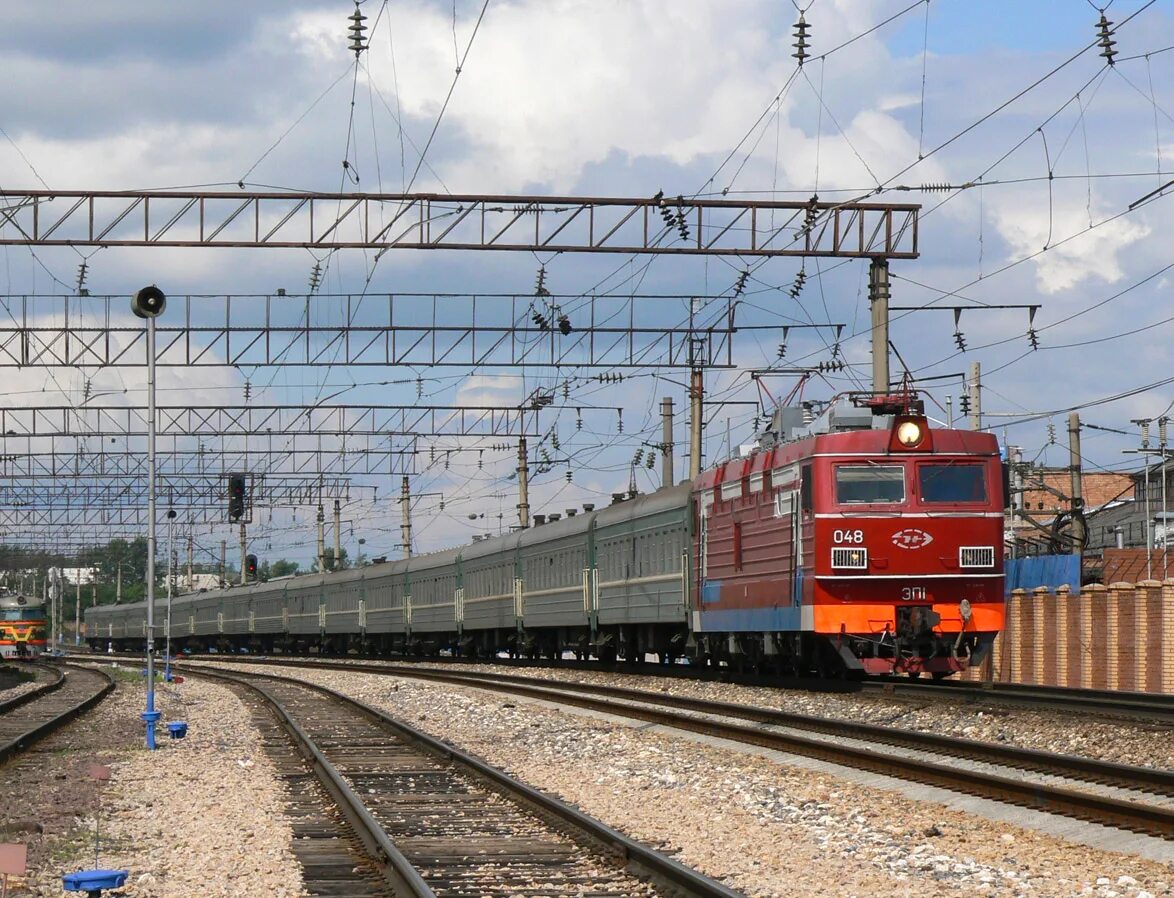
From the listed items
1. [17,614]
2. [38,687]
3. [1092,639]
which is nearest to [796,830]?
[1092,639]

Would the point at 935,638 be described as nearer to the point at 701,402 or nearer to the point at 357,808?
the point at 357,808

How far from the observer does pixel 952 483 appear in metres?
23.8

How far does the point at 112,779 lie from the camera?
52.9 feet

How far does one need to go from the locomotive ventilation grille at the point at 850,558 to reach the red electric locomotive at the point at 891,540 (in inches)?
0.5

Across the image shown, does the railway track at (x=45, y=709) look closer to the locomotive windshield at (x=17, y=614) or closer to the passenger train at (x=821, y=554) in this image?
the passenger train at (x=821, y=554)

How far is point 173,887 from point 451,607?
42.6 m

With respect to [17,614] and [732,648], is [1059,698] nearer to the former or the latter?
[732,648]

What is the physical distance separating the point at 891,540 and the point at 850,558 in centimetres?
66

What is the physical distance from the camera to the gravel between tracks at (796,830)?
9.47m

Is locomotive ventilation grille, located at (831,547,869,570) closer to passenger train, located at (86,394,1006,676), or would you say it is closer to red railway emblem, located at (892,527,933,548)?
passenger train, located at (86,394,1006,676)

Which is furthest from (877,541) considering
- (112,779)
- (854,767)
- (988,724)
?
(112,779)

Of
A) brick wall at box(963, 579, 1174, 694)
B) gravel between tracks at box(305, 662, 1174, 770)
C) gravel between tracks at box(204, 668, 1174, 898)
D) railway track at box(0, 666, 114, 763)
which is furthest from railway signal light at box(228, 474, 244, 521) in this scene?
gravel between tracks at box(204, 668, 1174, 898)

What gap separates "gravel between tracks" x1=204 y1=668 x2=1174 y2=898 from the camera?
947 centimetres

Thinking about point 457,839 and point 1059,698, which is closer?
point 457,839
